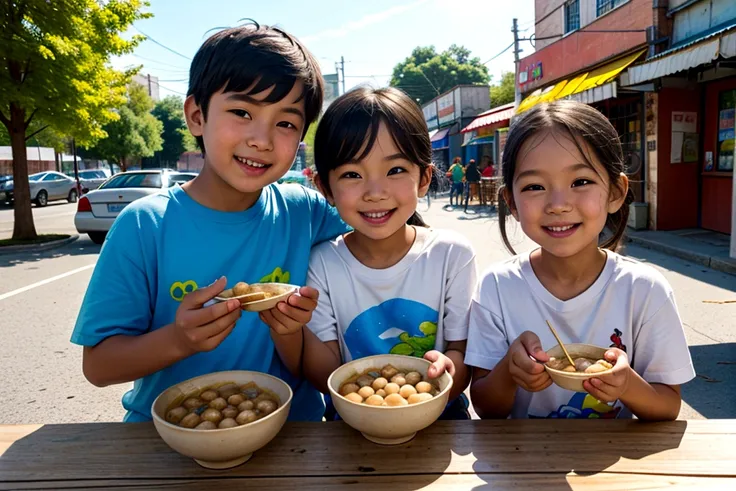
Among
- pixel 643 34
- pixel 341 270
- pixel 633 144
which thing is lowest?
pixel 341 270

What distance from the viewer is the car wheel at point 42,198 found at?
22344 mm

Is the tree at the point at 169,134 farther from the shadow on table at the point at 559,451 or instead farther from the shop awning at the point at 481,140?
the shadow on table at the point at 559,451

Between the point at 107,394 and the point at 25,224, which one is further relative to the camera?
the point at 25,224

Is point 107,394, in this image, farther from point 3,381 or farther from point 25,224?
point 25,224

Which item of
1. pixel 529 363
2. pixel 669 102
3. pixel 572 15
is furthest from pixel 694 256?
pixel 572 15

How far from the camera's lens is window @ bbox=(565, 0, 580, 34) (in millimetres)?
14258

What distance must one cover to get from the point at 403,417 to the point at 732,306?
5.72 metres

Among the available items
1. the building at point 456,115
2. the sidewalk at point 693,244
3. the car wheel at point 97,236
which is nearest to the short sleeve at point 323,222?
the sidewalk at point 693,244

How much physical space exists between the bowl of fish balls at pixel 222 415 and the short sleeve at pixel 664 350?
3.73 feet

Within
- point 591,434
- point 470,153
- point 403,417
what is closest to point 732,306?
point 591,434

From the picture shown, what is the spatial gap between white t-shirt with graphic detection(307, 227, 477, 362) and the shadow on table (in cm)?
56

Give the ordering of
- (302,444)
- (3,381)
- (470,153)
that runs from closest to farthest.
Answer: (302,444) → (3,381) → (470,153)

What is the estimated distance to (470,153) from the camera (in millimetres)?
28234

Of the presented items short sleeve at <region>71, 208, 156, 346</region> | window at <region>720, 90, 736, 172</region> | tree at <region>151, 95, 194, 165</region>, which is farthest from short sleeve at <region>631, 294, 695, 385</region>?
tree at <region>151, 95, 194, 165</region>
